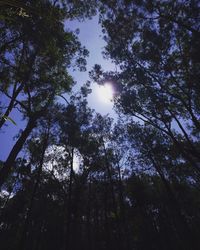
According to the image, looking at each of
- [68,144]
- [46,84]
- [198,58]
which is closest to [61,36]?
[46,84]

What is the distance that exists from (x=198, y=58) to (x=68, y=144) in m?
16.8

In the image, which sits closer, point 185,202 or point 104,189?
point 104,189

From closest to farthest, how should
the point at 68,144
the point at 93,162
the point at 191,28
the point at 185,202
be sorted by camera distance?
the point at 191,28
the point at 68,144
the point at 93,162
the point at 185,202

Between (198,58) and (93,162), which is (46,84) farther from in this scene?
(93,162)

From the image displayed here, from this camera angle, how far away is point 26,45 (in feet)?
41.5

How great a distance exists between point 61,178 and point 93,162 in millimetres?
5509

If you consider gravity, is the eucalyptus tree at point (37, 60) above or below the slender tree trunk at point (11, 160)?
above

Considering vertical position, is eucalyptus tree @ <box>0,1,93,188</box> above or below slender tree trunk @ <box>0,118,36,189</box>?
above

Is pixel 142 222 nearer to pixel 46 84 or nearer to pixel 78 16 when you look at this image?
pixel 46 84

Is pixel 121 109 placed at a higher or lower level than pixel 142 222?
higher

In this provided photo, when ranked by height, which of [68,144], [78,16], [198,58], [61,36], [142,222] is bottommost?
[142,222]

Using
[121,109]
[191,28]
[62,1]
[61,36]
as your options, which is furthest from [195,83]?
[62,1]

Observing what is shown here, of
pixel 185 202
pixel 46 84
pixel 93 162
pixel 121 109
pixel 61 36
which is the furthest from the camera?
pixel 185 202

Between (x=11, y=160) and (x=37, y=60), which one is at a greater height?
(x=37, y=60)
